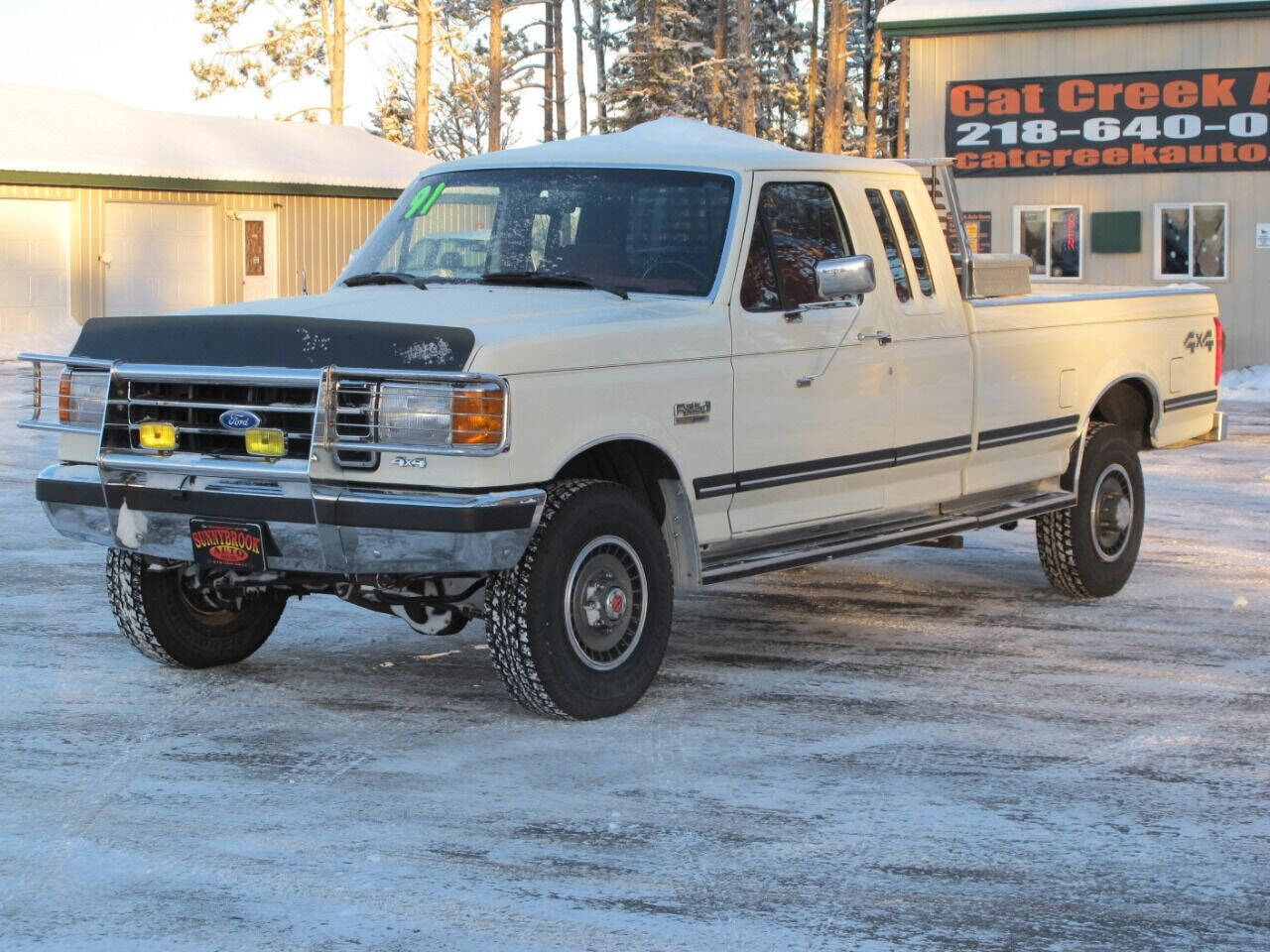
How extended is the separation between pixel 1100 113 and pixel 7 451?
1538 cm

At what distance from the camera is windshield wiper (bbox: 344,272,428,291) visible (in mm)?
7621

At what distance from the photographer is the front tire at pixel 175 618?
23.9ft

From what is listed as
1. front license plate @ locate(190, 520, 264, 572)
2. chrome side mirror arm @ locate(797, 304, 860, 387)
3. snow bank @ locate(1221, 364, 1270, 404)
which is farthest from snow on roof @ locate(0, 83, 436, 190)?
front license plate @ locate(190, 520, 264, 572)

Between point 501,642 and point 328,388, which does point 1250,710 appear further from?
point 328,388

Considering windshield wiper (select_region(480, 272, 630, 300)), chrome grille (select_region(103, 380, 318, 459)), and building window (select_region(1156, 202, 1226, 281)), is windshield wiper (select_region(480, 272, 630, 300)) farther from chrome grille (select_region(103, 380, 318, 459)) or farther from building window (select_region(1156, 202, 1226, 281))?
building window (select_region(1156, 202, 1226, 281))

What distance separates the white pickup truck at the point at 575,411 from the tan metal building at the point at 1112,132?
16.3m

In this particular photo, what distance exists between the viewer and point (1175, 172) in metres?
24.8

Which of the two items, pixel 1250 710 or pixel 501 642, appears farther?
pixel 1250 710

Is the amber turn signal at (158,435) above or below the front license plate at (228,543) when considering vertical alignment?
above

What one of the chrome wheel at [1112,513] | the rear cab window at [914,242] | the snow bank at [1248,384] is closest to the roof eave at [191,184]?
the snow bank at [1248,384]

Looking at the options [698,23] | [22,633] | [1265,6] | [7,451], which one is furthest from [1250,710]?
[698,23]

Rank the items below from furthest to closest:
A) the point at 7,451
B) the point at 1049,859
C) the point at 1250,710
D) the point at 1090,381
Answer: the point at 7,451, the point at 1090,381, the point at 1250,710, the point at 1049,859

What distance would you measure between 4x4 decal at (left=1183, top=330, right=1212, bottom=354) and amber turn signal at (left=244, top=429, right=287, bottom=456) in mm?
5602

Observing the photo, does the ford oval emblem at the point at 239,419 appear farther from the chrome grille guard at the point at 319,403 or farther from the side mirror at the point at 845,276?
the side mirror at the point at 845,276
